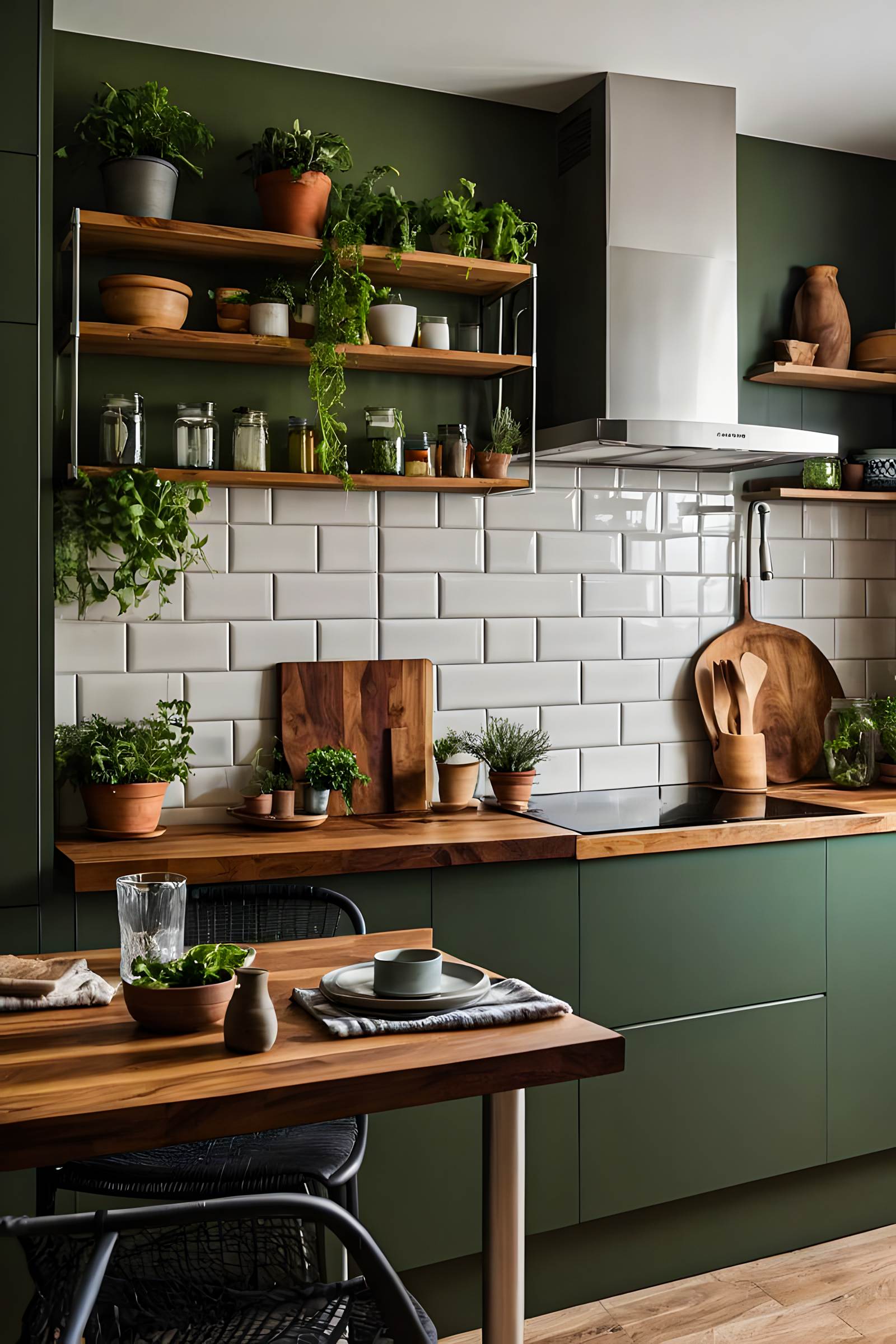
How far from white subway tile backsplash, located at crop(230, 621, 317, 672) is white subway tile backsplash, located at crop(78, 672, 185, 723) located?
156 millimetres

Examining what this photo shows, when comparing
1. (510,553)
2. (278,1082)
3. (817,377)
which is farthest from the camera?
(817,377)

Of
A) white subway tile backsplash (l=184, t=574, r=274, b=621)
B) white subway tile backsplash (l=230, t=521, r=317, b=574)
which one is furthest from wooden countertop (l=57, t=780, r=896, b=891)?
white subway tile backsplash (l=230, t=521, r=317, b=574)

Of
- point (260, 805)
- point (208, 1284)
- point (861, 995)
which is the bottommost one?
point (861, 995)

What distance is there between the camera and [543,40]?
287cm

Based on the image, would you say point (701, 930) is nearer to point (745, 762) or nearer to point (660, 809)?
point (660, 809)

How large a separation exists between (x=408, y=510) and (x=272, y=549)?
14.9 inches

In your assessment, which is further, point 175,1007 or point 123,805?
point 123,805

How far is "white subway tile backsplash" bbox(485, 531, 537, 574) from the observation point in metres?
3.21

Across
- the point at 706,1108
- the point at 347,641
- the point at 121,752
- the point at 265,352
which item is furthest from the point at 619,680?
the point at 121,752

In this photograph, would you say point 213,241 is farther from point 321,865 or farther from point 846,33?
point 846,33

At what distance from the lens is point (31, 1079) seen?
1334mm

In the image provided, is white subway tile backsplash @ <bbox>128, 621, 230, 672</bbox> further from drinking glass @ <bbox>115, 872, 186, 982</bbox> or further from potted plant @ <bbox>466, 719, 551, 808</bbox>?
drinking glass @ <bbox>115, 872, 186, 982</bbox>

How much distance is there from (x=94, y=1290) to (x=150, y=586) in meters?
1.92

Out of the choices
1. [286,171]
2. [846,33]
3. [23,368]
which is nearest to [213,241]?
[286,171]
